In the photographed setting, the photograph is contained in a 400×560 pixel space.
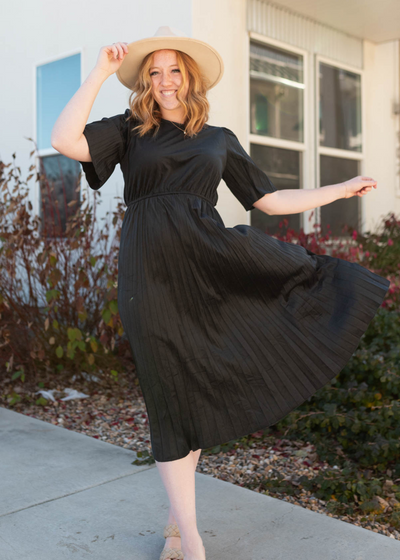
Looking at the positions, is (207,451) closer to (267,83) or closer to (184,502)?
(184,502)

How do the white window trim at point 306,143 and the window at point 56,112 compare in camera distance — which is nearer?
the window at point 56,112

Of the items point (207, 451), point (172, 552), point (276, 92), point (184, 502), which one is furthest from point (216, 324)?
point (276, 92)

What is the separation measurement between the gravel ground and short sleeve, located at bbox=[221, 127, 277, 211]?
142cm

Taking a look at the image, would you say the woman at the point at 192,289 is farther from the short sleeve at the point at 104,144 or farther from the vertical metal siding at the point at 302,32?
the vertical metal siding at the point at 302,32

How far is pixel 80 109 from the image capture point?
6.91 feet

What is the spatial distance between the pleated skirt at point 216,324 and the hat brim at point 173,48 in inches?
23.7

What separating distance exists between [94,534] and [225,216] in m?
3.37

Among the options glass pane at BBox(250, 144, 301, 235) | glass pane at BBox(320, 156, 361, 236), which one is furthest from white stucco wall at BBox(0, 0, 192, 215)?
glass pane at BBox(320, 156, 361, 236)

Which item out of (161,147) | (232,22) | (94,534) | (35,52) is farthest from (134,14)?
(94,534)

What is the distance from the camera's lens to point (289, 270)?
2348 millimetres

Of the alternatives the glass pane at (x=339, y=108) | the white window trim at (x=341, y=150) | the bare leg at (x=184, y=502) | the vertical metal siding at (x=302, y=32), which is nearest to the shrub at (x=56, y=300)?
the bare leg at (x=184, y=502)

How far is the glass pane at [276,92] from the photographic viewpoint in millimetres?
5734

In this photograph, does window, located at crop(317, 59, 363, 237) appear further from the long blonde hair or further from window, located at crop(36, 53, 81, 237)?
the long blonde hair

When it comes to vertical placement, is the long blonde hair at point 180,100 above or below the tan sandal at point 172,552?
above
